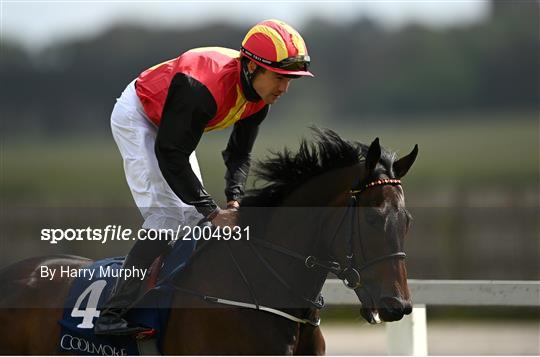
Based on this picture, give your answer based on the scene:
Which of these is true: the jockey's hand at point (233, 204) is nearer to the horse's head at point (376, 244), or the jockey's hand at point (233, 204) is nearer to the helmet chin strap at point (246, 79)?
the helmet chin strap at point (246, 79)

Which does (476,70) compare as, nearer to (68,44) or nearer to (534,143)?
(534,143)

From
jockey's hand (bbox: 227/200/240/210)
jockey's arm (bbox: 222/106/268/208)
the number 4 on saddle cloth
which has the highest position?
jockey's arm (bbox: 222/106/268/208)

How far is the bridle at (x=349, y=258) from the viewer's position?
322 centimetres

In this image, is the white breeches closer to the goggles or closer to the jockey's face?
the jockey's face

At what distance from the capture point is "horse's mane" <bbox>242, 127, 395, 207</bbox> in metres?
3.52

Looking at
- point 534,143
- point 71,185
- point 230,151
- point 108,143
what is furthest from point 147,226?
point 534,143

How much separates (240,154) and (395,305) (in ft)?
3.69

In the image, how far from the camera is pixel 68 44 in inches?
629

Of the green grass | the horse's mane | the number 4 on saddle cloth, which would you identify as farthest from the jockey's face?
the green grass

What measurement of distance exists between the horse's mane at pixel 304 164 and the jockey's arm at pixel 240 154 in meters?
0.24

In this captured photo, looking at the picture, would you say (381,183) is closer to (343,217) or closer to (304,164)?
(343,217)

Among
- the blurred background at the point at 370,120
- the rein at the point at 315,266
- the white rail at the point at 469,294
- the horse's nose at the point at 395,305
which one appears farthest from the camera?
the blurred background at the point at 370,120

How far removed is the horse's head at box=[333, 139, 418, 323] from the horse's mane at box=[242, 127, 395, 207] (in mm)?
200

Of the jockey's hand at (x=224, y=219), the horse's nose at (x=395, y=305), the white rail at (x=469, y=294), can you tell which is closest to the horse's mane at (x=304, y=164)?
the jockey's hand at (x=224, y=219)
